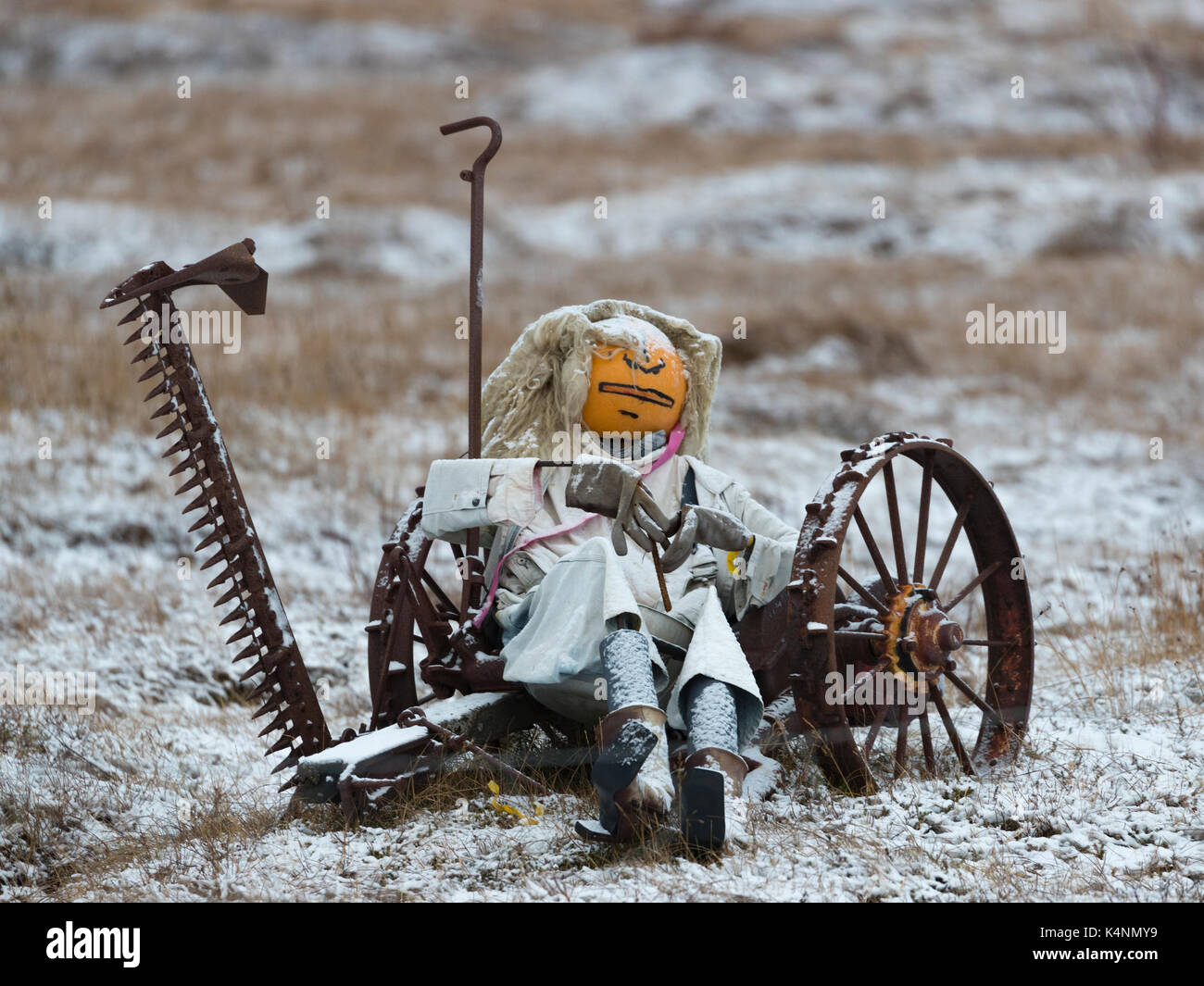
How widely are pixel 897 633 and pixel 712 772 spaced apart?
92 centimetres

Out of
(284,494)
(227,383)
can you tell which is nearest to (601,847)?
(284,494)

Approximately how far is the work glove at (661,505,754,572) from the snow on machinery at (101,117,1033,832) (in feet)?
0.50

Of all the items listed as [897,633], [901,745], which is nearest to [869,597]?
[897,633]

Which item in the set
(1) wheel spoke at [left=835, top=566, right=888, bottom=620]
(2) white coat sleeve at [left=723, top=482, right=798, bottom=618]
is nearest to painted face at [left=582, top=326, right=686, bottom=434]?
(2) white coat sleeve at [left=723, top=482, right=798, bottom=618]

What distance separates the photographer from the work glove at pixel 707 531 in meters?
3.35

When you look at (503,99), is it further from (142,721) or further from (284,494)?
(142,721)

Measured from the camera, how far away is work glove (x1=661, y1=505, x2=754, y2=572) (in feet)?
11.0

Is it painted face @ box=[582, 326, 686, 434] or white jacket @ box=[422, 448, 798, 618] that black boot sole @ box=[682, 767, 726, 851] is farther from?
painted face @ box=[582, 326, 686, 434]

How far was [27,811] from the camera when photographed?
12.3 feet

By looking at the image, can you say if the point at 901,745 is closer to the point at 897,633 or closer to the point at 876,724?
the point at 876,724

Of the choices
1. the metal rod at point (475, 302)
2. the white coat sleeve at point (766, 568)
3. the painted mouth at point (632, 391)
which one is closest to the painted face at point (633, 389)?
the painted mouth at point (632, 391)

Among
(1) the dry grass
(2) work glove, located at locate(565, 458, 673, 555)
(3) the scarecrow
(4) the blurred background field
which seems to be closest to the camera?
(3) the scarecrow

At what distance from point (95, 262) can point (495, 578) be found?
1180 centimetres

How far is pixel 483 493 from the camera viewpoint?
366 centimetres
